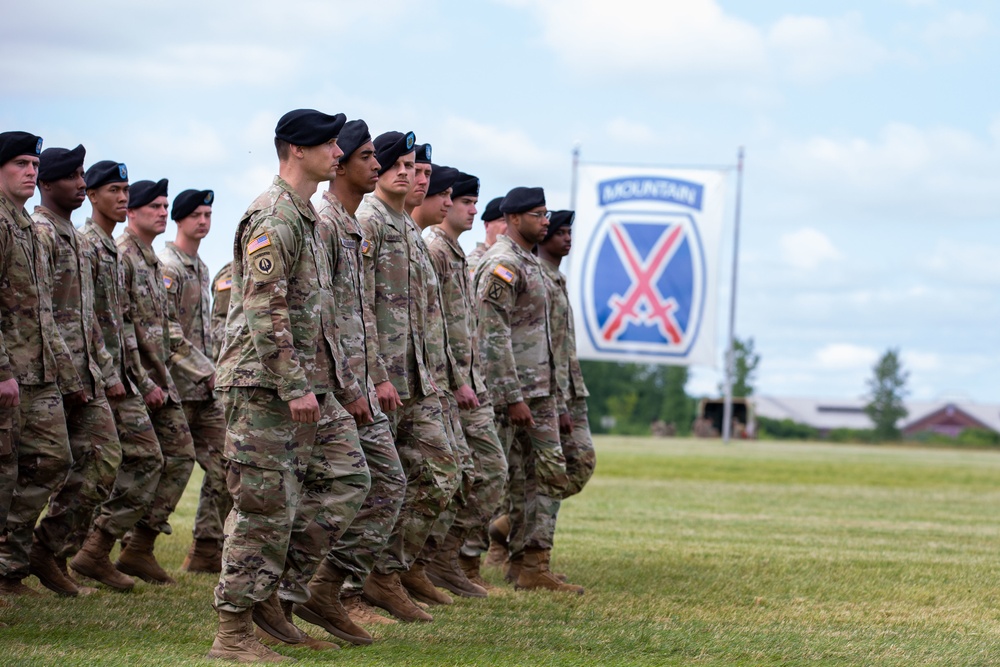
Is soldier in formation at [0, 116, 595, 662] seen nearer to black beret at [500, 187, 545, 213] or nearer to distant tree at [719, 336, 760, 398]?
black beret at [500, 187, 545, 213]

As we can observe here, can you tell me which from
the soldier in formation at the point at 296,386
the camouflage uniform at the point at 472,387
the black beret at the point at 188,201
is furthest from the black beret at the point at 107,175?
the camouflage uniform at the point at 472,387

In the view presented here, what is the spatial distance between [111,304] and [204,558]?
1.92m

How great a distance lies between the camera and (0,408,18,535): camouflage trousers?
22.1 ft

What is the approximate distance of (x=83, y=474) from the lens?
760 centimetres

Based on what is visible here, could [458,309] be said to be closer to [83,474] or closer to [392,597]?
[392,597]

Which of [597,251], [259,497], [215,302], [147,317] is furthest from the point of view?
[597,251]

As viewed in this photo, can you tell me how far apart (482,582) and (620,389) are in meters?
92.8

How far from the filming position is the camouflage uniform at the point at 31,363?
6.96m

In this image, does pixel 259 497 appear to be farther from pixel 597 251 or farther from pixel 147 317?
pixel 597 251

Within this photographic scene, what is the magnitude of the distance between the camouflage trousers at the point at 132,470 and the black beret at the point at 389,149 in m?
2.10

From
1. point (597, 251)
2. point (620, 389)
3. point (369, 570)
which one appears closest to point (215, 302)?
point (369, 570)

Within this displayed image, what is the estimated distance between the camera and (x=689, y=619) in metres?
A: 7.40

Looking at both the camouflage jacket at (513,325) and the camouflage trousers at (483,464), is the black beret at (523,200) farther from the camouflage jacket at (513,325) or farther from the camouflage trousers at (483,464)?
the camouflage trousers at (483,464)

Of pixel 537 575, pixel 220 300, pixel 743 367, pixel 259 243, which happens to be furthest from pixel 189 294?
pixel 743 367
